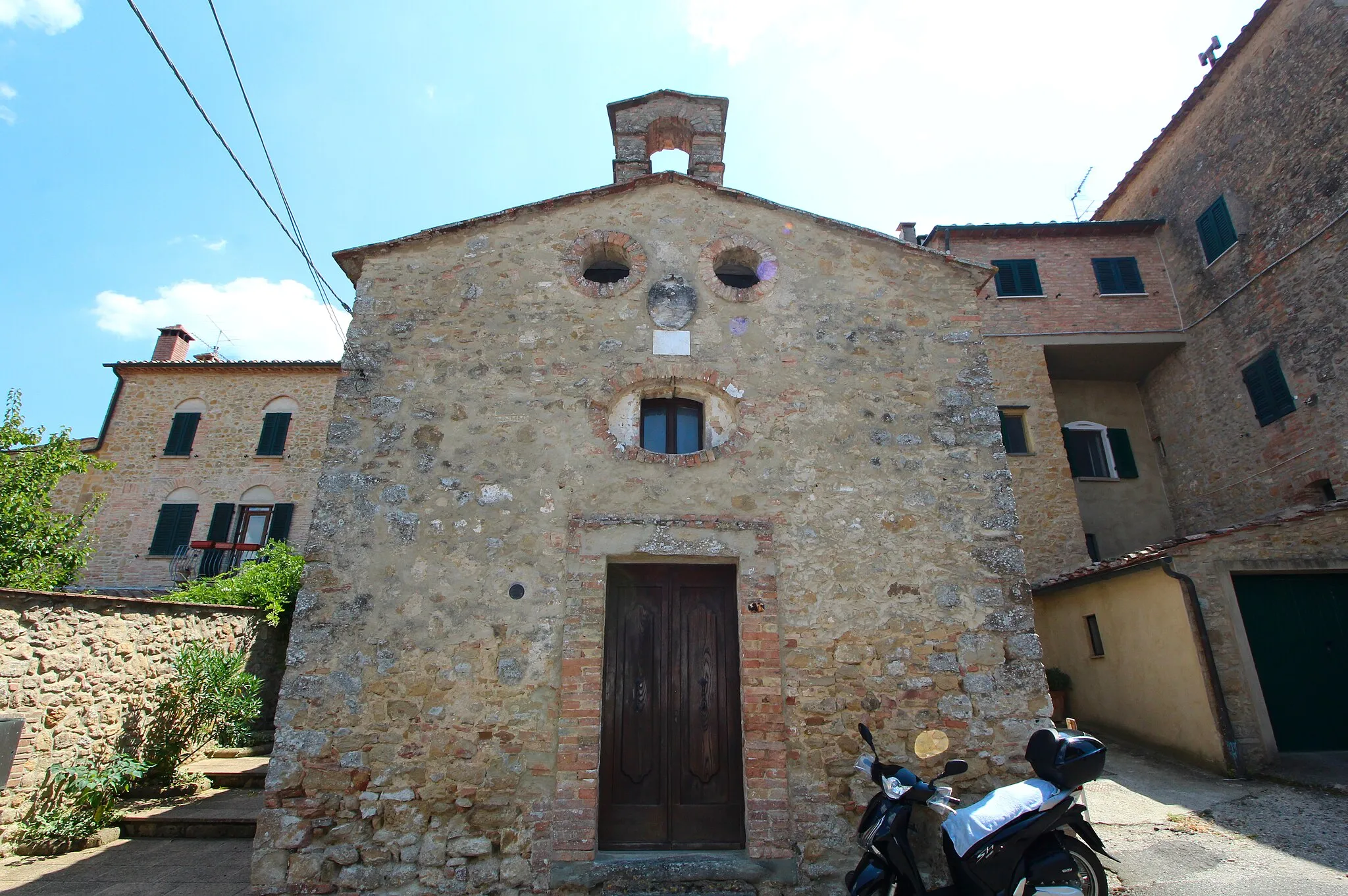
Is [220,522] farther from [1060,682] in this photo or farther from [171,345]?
[1060,682]

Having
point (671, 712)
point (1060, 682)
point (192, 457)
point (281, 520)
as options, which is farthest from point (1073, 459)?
point (192, 457)

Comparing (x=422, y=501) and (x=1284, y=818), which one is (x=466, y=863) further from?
(x=1284, y=818)

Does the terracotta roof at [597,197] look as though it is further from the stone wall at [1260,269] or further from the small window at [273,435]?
the small window at [273,435]

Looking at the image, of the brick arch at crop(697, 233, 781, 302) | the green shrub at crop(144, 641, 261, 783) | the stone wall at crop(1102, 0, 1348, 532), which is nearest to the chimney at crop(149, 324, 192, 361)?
the green shrub at crop(144, 641, 261, 783)

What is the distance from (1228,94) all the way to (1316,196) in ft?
10.3

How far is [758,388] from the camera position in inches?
239

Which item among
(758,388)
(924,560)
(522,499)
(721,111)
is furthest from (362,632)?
(721,111)

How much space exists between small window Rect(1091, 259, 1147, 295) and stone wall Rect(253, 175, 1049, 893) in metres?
9.71

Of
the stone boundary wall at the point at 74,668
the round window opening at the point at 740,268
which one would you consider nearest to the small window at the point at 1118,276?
the round window opening at the point at 740,268

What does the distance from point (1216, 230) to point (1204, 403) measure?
330 centimetres

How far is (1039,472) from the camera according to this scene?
13.0 metres

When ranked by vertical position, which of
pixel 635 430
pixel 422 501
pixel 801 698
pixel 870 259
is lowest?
pixel 801 698

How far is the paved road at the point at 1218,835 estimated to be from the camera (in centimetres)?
461

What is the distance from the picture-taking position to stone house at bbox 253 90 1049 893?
491cm
